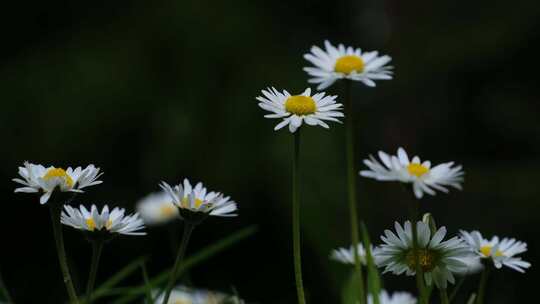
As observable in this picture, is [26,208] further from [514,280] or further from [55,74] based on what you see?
[514,280]

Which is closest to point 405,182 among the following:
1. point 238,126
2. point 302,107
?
point 302,107

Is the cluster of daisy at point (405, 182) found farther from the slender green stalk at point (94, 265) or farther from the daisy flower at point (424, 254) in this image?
the slender green stalk at point (94, 265)

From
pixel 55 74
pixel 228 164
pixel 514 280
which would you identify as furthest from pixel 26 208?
pixel 514 280

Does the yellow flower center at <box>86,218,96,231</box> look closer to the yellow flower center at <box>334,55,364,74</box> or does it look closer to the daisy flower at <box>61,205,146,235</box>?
the daisy flower at <box>61,205,146,235</box>

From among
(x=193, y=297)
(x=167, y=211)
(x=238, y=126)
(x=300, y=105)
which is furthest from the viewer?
(x=238, y=126)

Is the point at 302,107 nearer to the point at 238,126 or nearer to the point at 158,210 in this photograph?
the point at 158,210

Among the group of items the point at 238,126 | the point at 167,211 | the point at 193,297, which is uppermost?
the point at 238,126

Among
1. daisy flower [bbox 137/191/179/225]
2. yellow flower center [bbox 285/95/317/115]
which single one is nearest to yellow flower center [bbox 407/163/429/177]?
yellow flower center [bbox 285/95/317/115]
